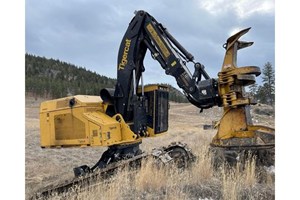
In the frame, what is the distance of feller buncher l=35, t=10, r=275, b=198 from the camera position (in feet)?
15.4

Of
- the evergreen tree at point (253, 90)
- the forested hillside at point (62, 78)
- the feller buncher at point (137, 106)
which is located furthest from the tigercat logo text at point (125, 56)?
the forested hillside at point (62, 78)

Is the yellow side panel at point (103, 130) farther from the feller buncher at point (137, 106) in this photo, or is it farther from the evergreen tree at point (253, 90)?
the evergreen tree at point (253, 90)

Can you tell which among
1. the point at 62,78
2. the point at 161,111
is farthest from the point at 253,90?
the point at 62,78

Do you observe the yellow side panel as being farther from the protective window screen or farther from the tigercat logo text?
the tigercat logo text

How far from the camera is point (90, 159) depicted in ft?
26.8

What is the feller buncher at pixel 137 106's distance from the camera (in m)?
4.69

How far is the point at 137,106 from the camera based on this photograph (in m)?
5.46

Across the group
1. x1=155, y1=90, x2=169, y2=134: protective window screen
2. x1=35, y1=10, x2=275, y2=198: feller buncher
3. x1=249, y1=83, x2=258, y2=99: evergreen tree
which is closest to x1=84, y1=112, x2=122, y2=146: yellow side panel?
x1=35, y1=10, x2=275, y2=198: feller buncher

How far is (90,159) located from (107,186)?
4182 mm

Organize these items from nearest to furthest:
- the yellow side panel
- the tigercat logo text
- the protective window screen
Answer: the yellow side panel → the protective window screen → the tigercat logo text

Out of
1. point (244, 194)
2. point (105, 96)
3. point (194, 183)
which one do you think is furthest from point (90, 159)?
point (244, 194)

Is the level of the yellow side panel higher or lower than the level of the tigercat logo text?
lower
